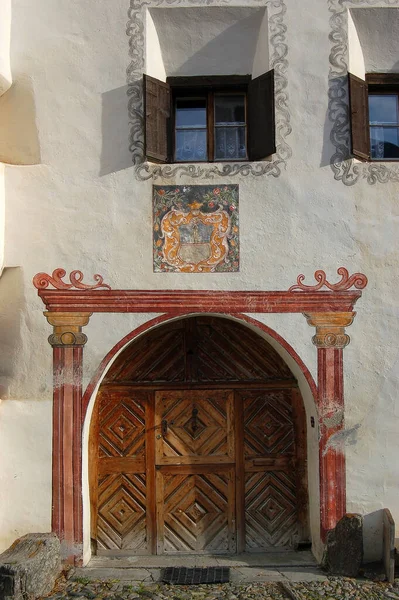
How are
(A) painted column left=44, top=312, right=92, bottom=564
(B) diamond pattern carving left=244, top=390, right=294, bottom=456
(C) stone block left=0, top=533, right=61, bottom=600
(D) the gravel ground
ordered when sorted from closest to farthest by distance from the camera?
(C) stone block left=0, top=533, right=61, bottom=600, (D) the gravel ground, (A) painted column left=44, top=312, right=92, bottom=564, (B) diamond pattern carving left=244, top=390, right=294, bottom=456

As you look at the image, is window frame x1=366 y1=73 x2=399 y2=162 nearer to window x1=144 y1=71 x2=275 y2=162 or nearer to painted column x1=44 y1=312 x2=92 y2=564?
window x1=144 y1=71 x2=275 y2=162

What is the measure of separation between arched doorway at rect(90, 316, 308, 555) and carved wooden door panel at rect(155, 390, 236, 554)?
10mm

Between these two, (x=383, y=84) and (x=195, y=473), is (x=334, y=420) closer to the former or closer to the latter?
(x=195, y=473)

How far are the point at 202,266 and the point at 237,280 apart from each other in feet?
1.18

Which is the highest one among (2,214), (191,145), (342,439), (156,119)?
(156,119)

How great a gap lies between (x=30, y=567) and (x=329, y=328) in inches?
132

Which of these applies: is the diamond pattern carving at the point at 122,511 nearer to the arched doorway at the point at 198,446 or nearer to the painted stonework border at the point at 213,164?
the arched doorway at the point at 198,446

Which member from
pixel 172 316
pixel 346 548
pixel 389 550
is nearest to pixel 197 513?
pixel 346 548

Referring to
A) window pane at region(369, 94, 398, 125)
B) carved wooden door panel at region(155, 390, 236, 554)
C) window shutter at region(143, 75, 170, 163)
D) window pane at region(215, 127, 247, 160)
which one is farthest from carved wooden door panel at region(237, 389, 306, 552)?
window pane at region(369, 94, 398, 125)

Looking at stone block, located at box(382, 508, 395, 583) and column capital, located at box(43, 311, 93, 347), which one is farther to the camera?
column capital, located at box(43, 311, 93, 347)

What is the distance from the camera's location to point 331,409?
20.6 ft

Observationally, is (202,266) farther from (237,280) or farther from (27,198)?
(27,198)

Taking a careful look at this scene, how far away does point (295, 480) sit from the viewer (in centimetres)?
684

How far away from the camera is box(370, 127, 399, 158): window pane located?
22.5ft
